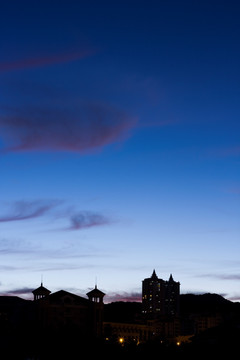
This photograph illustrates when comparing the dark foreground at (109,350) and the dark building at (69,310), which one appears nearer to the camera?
the dark foreground at (109,350)

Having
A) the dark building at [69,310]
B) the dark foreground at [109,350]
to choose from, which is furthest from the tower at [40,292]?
the dark foreground at [109,350]

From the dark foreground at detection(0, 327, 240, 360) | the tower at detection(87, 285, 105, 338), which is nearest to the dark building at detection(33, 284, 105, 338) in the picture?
the tower at detection(87, 285, 105, 338)

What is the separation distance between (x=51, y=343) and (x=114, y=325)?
109993 mm

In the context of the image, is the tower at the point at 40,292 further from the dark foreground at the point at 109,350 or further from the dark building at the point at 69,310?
the dark foreground at the point at 109,350

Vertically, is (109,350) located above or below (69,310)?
below

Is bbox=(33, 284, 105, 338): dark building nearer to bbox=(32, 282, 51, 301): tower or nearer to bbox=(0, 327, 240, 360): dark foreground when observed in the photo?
bbox=(32, 282, 51, 301): tower

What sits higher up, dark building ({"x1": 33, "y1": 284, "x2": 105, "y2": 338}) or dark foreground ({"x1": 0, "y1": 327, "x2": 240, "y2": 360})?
dark building ({"x1": 33, "y1": 284, "x2": 105, "y2": 338})

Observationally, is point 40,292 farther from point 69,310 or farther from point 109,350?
point 109,350

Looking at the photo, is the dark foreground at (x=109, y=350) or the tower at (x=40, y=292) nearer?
the dark foreground at (x=109, y=350)

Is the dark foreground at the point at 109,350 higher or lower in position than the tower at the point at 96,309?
lower

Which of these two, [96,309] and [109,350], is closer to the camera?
[109,350]

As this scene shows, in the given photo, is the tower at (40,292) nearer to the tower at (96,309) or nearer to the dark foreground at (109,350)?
the tower at (96,309)

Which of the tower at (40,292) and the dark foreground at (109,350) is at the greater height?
the tower at (40,292)

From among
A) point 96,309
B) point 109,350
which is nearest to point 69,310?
point 96,309
